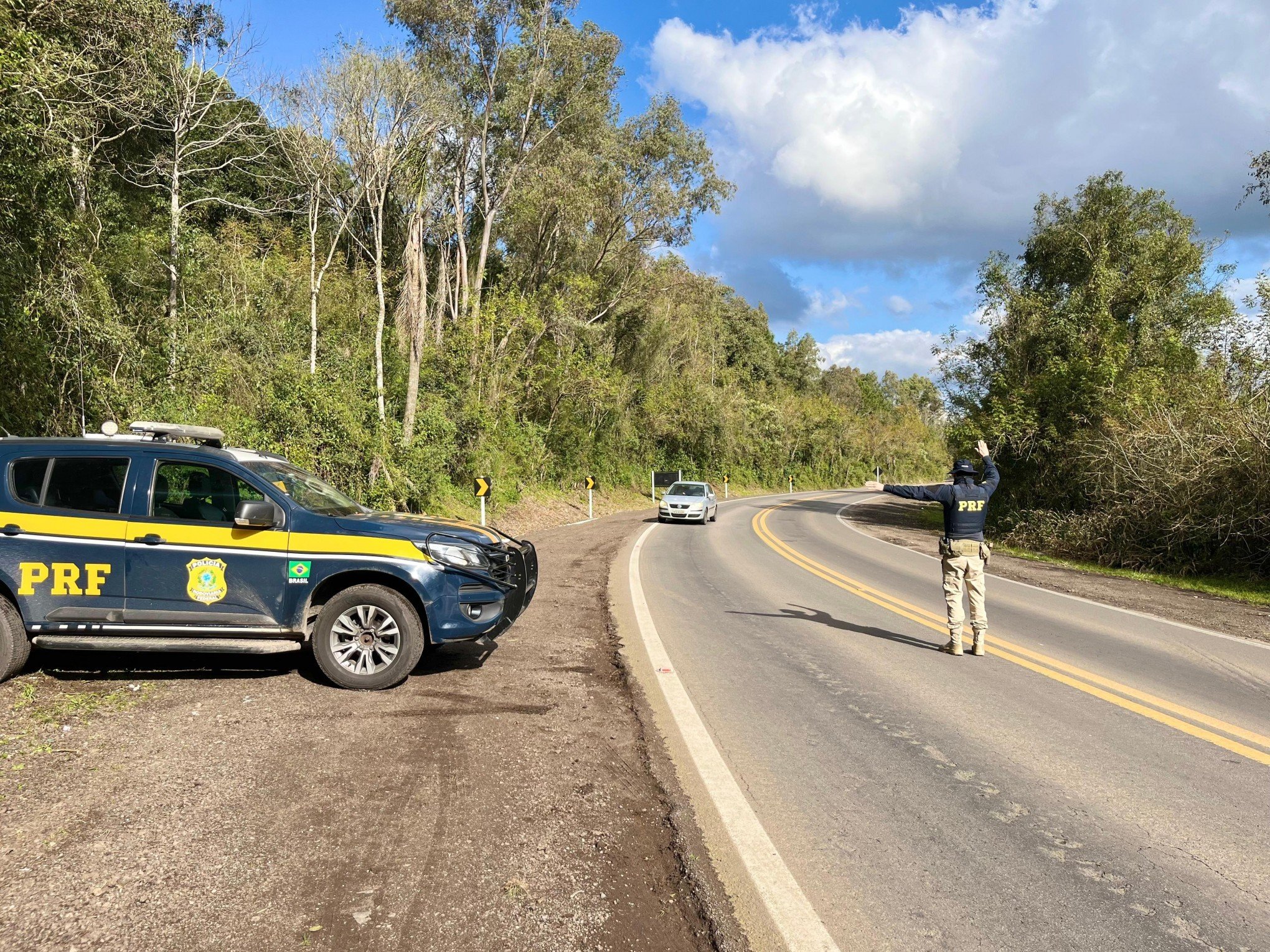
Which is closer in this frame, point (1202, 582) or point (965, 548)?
point (965, 548)

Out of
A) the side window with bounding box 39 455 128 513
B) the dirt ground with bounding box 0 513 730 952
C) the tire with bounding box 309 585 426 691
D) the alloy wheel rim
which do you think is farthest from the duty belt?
the side window with bounding box 39 455 128 513

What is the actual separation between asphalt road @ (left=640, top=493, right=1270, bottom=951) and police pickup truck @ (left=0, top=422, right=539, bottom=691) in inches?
90.6

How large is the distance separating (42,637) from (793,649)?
6.25 meters

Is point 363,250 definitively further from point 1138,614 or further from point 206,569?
point 1138,614

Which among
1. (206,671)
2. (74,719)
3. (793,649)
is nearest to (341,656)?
(206,671)

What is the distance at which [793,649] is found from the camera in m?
7.37

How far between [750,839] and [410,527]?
355cm

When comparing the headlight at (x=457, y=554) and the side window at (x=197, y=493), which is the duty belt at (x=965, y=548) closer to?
the headlight at (x=457, y=554)

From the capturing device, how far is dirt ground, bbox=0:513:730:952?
2707 millimetres

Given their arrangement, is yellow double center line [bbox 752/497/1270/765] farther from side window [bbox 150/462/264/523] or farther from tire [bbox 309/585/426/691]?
side window [bbox 150/462/264/523]

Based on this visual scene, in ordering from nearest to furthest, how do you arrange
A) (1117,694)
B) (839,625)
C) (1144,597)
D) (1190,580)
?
(1117,694), (839,625), (1144,597), (1190,580)

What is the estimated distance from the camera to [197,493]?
18.5ft

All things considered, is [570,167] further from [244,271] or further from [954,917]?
[954,917]

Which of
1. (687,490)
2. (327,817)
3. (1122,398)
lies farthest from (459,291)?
(327,817)
